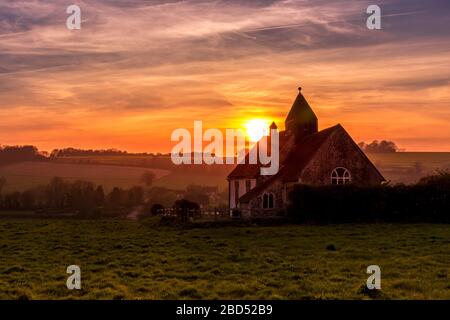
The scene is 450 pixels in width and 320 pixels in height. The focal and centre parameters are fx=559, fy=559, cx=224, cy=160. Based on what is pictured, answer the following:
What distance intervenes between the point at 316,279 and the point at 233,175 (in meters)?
43.2

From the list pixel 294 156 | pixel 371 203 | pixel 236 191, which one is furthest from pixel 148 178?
pixel 371 203

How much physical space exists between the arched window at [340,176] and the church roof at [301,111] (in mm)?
9926

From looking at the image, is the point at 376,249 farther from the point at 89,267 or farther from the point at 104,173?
the point at 104,173

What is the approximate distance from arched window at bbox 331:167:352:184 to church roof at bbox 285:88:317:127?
32.6 ft

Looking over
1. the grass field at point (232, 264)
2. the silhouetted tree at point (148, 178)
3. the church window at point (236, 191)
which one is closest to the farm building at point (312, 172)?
the church window at point (236, 191)

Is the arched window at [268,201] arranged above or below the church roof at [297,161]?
below

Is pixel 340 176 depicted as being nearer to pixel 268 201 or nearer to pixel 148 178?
pixel 268 201

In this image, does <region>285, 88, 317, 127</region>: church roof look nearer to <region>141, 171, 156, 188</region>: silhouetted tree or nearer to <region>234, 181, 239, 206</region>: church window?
<region>234, 181, 239, 206</region>: church window

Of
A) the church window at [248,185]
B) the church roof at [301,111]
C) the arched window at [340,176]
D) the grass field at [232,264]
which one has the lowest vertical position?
the grass field at [232,264]

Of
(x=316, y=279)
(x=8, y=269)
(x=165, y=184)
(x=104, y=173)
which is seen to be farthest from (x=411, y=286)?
(x=104, y=173)

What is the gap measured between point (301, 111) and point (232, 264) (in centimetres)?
4106

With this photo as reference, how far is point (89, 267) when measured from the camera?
22016 millimetres

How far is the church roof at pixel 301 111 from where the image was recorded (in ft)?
199

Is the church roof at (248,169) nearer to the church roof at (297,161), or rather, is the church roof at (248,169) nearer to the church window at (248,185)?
the church window at (248,185)
